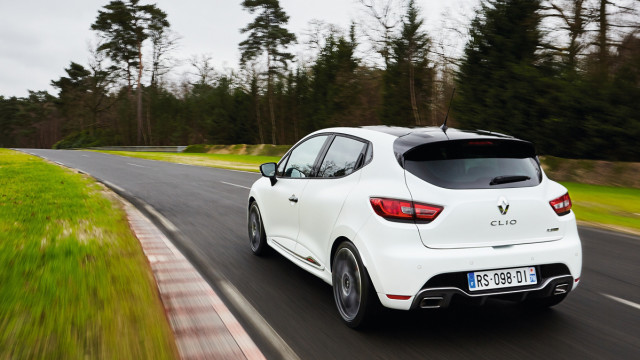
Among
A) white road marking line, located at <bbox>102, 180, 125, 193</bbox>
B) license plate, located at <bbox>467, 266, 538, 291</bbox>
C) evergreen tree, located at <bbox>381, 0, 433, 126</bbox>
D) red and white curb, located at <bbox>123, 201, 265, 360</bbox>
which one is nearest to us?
red and white curb, located at <bbox>123, 201, 265, 360</bbox>

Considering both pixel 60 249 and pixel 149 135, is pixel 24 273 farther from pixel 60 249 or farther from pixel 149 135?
pixel 149 135

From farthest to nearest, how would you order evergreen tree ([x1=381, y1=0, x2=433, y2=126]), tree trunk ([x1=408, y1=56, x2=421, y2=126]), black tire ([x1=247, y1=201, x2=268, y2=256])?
tree trunk ([x1=408, y1=56, x2=421, y2=126]) < evergreen tree ([x1=381, y1=0, x2=433, y2=126]) < black tire ([x1=247, y1=201, x2=268, y2=256])

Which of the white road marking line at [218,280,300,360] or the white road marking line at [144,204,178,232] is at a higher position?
the white road marking line at [144,204,178,232]

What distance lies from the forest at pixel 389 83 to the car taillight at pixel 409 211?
3.96 feet

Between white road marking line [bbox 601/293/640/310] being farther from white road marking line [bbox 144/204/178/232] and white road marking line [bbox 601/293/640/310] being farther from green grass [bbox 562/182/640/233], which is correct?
white road marking line [bbox 144/204/178/232]

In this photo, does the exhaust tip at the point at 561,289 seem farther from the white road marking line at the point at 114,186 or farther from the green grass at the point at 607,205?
the white road marking line at the point at 114,186

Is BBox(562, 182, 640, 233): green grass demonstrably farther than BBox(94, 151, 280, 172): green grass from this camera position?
No

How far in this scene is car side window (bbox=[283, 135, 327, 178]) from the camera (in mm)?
5152

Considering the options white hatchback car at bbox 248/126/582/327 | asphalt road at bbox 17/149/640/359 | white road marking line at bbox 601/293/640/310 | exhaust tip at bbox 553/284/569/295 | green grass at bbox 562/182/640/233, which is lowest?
green grass at bbox 562/182/640/233

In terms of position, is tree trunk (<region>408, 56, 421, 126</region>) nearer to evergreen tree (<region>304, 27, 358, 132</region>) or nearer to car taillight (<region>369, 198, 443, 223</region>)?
evergreen tree (<region>304, 27, 358, 132</region>)

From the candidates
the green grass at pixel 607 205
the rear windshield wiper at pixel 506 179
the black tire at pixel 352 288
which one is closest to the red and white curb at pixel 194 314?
the black tire at pixel 352 288

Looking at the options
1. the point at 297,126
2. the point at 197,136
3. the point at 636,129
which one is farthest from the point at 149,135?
the point at 636,129

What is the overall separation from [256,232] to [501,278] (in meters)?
3.56

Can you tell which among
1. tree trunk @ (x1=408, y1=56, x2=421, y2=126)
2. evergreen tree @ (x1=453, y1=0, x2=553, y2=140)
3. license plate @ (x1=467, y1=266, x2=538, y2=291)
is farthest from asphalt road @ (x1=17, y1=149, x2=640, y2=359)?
tree trunk @ (x1=408, y1=56, x2=421, y2=126)
